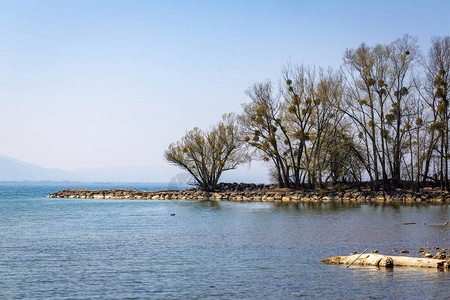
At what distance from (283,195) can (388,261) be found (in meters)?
39.4

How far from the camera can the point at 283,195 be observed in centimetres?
5400

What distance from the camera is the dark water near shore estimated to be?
1247 centimetres

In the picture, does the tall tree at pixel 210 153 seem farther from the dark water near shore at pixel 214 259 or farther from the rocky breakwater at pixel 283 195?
the dark water near shore at pixel 214 259

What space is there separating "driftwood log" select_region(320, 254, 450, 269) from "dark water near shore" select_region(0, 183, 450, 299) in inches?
17.0

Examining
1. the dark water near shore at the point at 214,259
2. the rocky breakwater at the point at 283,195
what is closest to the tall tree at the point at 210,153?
the rocky breakwater at the point at 283,195

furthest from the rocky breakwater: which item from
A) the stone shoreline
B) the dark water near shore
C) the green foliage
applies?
the dark water near shore

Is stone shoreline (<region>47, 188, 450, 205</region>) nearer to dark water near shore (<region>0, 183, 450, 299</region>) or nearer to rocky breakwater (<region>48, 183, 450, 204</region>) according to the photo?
rocky breakwater (<region>48, 183, 450, 204</region>)

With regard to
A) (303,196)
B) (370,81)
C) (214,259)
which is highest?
(370,81)

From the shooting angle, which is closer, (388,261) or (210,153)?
(388,261)

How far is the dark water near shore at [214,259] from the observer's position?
12469 mm

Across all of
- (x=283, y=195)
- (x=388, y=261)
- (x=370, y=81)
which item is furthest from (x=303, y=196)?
(x=388, y=261)

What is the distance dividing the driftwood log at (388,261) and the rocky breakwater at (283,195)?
1252 inches

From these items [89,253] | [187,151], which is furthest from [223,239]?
[187,151]

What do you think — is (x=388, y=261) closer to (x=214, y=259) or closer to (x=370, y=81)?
(x=214, y=259)
